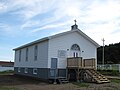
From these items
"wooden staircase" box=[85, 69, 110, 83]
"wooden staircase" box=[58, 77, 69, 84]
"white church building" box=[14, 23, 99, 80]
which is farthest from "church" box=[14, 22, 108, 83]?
"wooden staircase" box=[85, 69, 110, 83]

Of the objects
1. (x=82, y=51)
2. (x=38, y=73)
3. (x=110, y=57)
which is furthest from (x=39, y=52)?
(x=110, y=57)

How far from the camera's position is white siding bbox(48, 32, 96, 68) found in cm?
2283

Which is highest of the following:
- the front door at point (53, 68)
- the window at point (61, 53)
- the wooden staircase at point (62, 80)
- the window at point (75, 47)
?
the window at point (75, 47)

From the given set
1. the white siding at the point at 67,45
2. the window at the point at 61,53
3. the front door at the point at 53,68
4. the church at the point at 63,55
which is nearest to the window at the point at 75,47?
the church at the point at 63,55

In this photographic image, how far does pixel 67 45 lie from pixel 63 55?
46.9 inches

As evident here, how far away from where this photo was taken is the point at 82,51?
81.5 ft

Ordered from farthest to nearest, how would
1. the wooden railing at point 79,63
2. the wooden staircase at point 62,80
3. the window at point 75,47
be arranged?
the window at point 75,47 < the wooden staircase at point 62,80 < the wooden railing at point 79,63

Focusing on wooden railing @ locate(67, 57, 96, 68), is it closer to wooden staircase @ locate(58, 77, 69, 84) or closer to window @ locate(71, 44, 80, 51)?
wooden staircase @ locate(58, 77, 69, 84)

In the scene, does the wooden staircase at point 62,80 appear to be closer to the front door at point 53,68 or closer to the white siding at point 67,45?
the front door at point 53,68

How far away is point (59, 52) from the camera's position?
2316 centimetres

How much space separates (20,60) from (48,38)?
11617 mm

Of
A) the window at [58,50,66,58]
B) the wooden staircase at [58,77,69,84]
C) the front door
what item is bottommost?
the wooden staircase at [58,77,69,84]

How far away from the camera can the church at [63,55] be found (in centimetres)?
2256

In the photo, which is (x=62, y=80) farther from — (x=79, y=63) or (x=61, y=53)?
(x=61, y=53)
